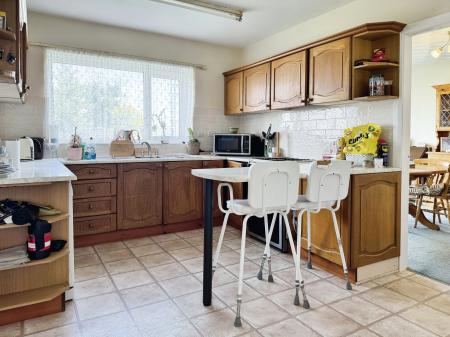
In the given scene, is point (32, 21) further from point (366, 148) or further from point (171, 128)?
point (366, 148)

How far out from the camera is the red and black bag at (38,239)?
1.89 m

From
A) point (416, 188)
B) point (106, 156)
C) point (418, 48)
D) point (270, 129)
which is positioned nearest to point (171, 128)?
point (106, 156)

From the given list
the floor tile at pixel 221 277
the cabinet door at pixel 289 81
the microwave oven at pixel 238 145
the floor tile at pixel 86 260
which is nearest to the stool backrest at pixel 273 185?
the floor tile at pixel 221 277

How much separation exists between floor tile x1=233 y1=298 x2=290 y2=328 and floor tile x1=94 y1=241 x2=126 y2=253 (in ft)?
5.45

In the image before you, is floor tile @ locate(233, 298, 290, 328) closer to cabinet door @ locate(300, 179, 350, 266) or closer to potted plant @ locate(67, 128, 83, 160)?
cabinet door @ locate(300, 179, 350, 266)

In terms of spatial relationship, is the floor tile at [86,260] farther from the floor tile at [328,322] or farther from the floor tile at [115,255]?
the floor tile at [328,322]

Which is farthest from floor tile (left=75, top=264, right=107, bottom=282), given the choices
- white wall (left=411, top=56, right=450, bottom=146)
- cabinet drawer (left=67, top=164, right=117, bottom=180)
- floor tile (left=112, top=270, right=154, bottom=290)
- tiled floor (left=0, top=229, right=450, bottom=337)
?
white wall (left=411, top=56, right=450, bottom=146)

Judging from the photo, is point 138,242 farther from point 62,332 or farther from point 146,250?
point 62,332

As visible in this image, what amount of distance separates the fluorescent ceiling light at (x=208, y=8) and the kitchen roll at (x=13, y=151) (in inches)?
71.1

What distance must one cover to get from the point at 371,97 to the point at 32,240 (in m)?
2.63

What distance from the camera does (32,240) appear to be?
6.25 feet

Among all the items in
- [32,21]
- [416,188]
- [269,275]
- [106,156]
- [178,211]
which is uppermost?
[32,21]

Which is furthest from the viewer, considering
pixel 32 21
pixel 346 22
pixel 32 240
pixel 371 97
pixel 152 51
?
pixel 152 51

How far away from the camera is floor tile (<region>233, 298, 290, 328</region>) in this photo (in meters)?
1.95
